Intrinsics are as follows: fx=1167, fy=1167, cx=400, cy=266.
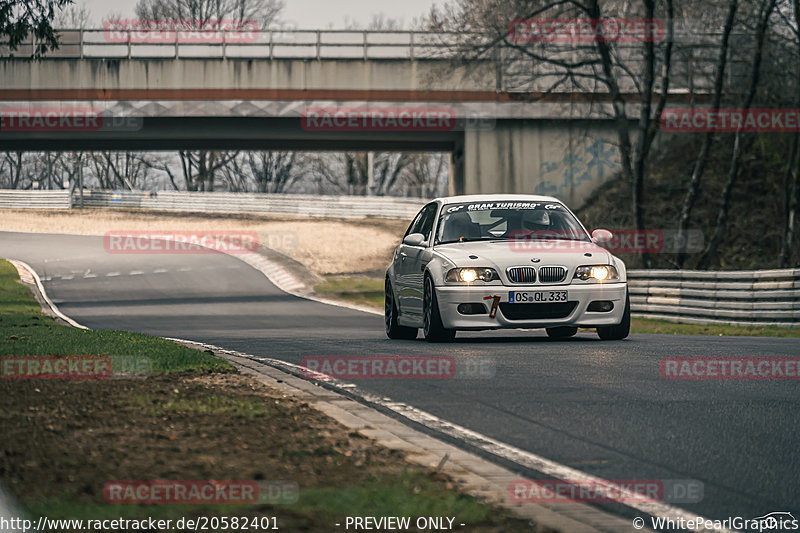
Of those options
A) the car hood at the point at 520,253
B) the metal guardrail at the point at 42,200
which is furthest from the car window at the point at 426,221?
the metal guardrail at the point at 42,200

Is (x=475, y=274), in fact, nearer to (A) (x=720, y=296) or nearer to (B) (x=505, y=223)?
(B) (x=505, y=223)

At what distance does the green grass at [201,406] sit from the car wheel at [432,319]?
15.9 ft

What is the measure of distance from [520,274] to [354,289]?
25212 millimetres

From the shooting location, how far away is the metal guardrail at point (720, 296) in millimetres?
20531

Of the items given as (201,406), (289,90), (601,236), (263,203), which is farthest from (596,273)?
(263,203)

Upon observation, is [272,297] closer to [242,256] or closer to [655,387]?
[242,256]

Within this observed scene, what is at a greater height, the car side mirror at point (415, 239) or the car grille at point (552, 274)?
the car side mirror at point (415, 239)

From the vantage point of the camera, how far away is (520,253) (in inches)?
514

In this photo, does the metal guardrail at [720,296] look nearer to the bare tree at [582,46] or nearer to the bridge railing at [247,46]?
the bare tree at [582,46]

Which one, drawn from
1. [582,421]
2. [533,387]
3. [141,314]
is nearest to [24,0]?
[141,314]

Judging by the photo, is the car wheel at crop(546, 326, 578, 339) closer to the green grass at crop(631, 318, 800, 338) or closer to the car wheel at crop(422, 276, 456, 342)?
the car wheel at crop(422, 276, 456, 342)

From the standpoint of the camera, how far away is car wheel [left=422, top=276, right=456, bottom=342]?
13125mm

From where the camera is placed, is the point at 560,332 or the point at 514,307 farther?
the point at 560,332

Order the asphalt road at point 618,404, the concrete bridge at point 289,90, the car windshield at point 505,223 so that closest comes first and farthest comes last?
1. the asphalt road at point 618,404
2. the car windshield at point 505,223
3. the concrete bridge at point 289,90
